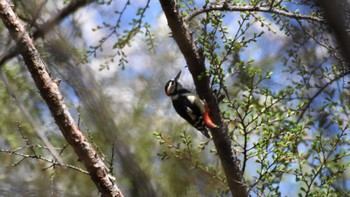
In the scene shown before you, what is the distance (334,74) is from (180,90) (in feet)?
3.84

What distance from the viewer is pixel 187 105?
346cm

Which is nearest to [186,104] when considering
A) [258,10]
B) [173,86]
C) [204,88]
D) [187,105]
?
[187,105]

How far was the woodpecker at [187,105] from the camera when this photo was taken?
10.3ft

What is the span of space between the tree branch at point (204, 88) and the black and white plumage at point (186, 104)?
42 cm

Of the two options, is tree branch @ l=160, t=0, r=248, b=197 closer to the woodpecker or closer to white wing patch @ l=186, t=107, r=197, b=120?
the woodpecker

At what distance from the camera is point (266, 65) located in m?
3.32

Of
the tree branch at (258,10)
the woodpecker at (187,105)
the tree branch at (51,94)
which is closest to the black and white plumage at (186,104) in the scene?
the woodpecker at (187,105)

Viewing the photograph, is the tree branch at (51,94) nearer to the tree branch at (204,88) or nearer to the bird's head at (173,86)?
the tree branch at (204,88)

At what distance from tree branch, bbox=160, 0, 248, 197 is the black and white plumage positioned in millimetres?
415

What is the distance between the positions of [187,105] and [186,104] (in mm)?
31

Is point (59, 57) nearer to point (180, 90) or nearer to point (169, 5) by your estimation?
point (169, 5)

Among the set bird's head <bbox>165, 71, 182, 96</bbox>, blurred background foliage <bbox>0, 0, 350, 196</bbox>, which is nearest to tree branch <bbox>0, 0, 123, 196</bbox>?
blurred background foliage <bbox>0, 0, 350, 196</bbox>

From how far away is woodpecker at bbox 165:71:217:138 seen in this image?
10.3ft

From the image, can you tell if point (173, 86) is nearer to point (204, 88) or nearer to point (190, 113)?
point (190, 113)
